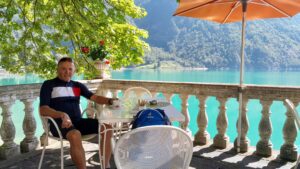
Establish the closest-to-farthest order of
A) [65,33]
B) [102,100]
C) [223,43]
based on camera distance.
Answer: [102,100] < [65,33] < [223,43]

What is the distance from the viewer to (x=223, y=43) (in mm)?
78562

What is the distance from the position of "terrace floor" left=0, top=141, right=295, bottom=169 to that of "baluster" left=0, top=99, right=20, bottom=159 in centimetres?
13

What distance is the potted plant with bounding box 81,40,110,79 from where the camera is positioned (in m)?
5.51

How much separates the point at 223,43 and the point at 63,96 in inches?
3100

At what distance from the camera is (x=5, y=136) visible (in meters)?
3.96

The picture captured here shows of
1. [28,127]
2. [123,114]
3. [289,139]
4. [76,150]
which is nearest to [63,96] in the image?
[76,150]

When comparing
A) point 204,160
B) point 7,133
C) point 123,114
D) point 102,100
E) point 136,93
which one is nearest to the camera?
point 123,114

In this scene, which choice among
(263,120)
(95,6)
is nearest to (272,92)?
(263,120)

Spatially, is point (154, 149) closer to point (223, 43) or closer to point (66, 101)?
point (66, 101)

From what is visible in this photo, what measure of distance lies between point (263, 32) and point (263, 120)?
7883cm

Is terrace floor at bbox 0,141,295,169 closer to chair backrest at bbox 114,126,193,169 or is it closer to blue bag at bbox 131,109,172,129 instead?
blue bag at bbox 131,109,172,129

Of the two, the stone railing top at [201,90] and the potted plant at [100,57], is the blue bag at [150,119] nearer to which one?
the stone railing top at [201,90]

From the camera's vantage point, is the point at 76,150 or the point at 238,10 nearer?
the point at 76,150

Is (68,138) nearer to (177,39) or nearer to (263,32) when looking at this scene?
(263,32)
